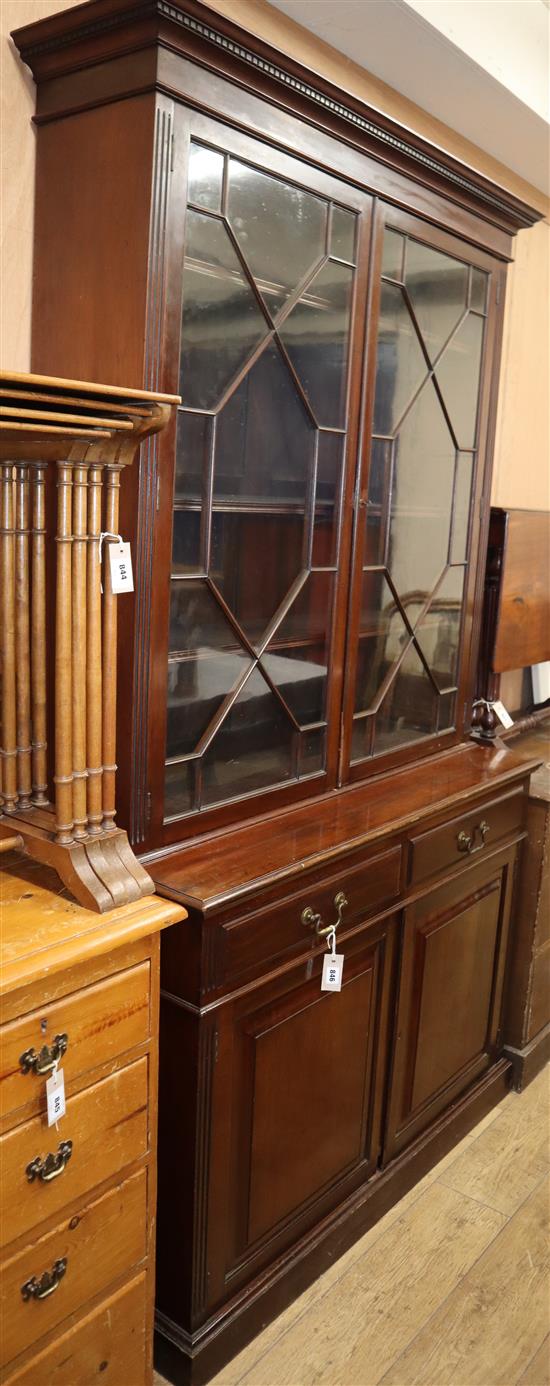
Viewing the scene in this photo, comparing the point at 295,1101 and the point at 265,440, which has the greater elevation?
the point at 265,440

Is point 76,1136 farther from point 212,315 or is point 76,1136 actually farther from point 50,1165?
point 212,315

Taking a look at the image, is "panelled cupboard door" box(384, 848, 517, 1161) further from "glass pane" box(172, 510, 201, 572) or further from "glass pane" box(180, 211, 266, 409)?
"glass pane" box(180, 211, 266, 409)

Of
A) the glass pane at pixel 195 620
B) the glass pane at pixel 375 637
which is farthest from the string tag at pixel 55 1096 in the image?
the glass pane at pixel 375 637

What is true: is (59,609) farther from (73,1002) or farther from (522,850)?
(522,850)

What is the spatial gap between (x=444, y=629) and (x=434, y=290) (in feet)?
2.43

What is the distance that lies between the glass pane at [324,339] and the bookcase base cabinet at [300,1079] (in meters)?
0.83

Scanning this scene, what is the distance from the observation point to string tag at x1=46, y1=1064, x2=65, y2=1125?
130 cm

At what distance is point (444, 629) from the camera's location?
2428mm

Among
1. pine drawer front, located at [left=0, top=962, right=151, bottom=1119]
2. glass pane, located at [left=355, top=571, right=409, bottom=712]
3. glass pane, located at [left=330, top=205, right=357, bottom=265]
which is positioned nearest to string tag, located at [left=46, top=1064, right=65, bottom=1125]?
pine drawer front, located at [left=0, top=962, right=151, bottom=1119]

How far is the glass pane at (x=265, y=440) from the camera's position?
5.57 feet

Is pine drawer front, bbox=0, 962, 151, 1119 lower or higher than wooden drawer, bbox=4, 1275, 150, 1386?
higher

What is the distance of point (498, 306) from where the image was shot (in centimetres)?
241

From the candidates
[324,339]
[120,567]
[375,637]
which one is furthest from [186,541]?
[375,637]

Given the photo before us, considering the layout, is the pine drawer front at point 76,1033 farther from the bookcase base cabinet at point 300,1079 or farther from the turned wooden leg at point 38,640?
the turned wooden leg at point 38,640
